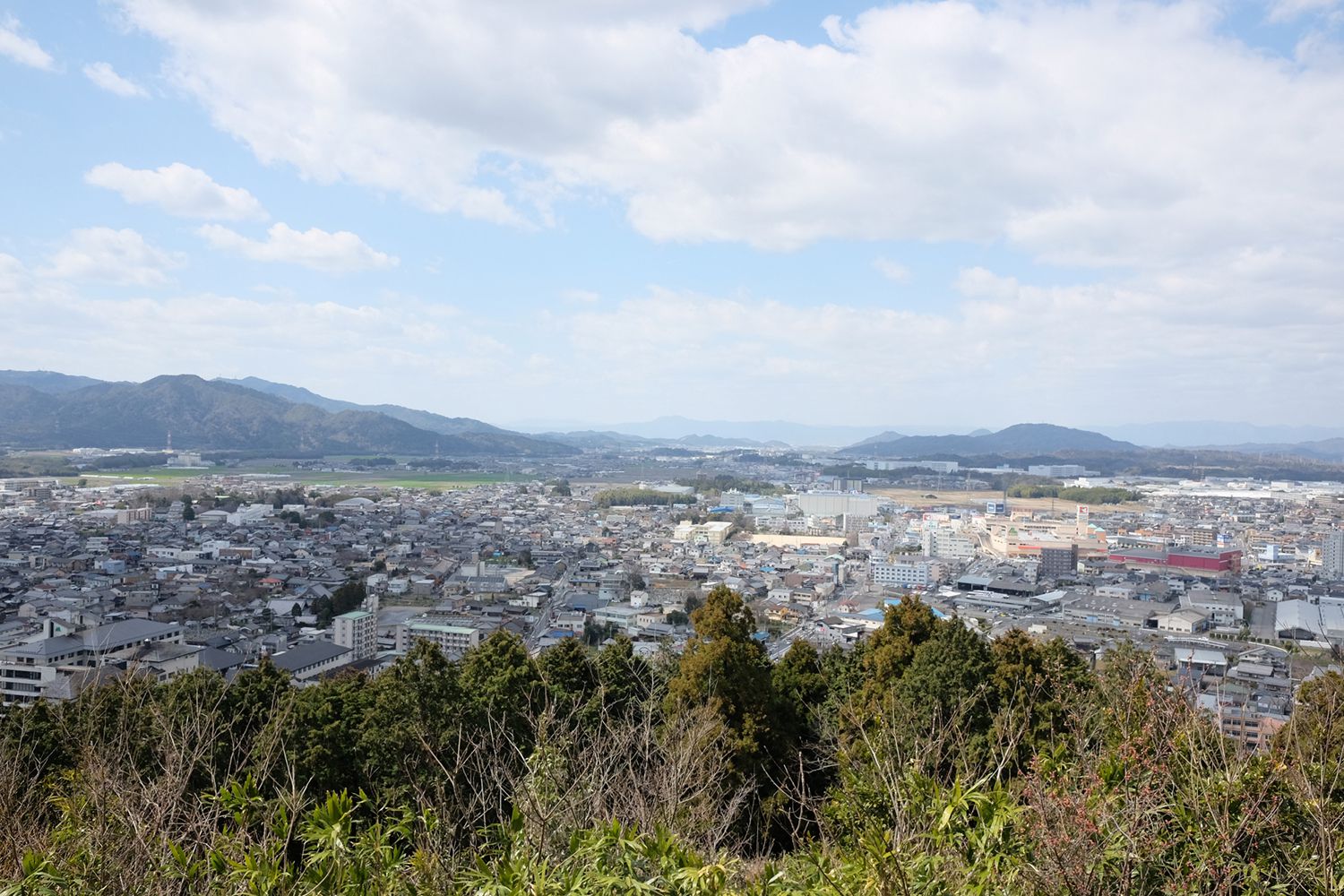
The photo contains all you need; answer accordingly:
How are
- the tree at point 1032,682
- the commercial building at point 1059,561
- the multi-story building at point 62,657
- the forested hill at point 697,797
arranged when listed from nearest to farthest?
the forested hill at point 697,797 → the tree at point 1032,682 → the multi-story building at point 62,657 → the commercial building at point 1059,561

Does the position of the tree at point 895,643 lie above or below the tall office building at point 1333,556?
above

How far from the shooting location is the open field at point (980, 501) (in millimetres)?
25361

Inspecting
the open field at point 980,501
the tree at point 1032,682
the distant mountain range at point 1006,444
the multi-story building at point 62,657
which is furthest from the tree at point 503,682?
the distant mountain range at point 1006,444

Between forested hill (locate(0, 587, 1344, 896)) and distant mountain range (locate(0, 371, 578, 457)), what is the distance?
35.2 metres

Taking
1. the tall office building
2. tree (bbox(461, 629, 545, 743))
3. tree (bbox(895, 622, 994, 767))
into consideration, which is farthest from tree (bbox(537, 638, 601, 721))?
the tall office building

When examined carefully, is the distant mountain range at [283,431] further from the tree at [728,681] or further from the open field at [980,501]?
the tree at [728,681]

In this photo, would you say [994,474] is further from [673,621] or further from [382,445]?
[382,445]

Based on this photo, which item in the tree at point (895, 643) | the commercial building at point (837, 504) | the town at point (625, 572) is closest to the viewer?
the tree at point (895, 643)

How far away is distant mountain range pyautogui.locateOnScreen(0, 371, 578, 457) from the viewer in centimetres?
3538

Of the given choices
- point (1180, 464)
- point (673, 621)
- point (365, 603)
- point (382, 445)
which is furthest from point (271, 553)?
point (1180, 464)

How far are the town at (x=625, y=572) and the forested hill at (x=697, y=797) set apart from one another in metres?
0.44

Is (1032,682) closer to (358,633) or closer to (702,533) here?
(358,633)

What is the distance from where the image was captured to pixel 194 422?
40.7 meters

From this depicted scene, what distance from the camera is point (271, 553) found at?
674 inches
